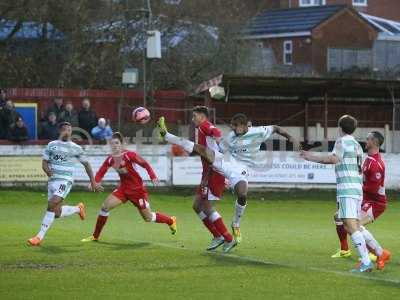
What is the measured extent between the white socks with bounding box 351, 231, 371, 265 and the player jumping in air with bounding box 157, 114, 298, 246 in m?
2.32

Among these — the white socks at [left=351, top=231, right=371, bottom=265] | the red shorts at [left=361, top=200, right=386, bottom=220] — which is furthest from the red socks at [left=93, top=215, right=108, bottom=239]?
the white socks at [left=351, top=231, right=371, bottom=265]

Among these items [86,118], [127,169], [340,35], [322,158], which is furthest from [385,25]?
[322,158]

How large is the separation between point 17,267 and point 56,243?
10.4 ft

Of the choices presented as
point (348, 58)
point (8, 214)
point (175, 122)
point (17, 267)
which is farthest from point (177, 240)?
point (348, 58)

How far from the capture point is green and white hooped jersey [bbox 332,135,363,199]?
44.5ft

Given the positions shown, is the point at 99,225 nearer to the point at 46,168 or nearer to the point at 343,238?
the point at 46,168

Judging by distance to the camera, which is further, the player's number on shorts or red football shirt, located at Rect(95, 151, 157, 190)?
red football shirt, located at Rect(95, 151, 157, 190)

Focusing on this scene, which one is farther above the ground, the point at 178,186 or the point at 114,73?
the point at 114,73

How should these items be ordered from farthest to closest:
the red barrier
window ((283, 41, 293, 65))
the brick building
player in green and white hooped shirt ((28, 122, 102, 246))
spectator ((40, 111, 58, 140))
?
window ((283, 41, 293, 65)), the brick building, the red barrier, spectator ((40, 111, 58, 140)), player in green and white hooped shirt ((28, 122, 102, 246))

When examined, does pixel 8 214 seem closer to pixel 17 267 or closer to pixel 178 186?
pixel 178 186

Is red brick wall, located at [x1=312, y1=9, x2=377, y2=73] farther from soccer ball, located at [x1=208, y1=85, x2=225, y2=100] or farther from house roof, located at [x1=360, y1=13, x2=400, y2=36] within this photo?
soccer ball, located at [x1=208, y1=85, x2=225, y2=100]

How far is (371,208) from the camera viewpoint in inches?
602

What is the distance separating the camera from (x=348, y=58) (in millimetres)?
62062

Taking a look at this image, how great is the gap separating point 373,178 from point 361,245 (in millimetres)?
2019
